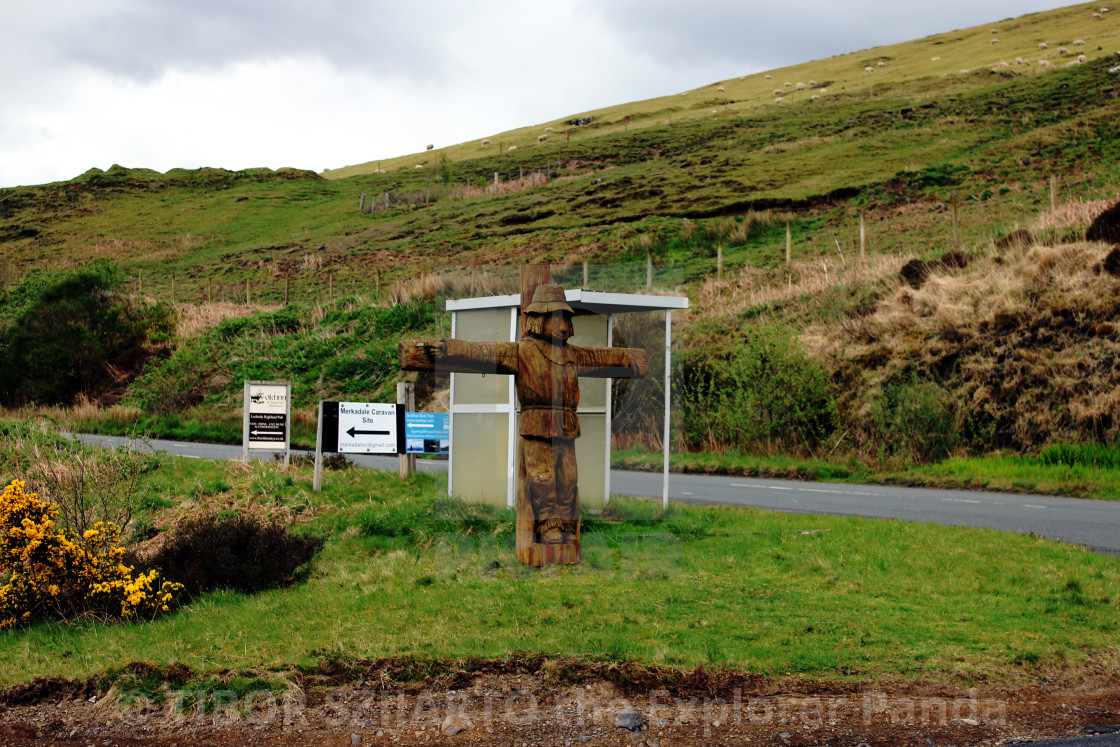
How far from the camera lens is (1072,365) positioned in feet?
62.5

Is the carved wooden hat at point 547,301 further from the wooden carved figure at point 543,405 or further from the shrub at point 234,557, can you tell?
the shrub at point 234,557

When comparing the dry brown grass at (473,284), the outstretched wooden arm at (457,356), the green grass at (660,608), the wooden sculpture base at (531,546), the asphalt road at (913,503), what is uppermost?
the dry brown grass at (473,284)

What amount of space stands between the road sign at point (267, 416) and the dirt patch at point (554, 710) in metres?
8.29

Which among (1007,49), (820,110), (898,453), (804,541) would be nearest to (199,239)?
(820,110)

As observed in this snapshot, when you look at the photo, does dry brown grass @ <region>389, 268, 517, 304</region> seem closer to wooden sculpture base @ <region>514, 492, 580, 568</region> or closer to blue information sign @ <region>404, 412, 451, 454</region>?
wooden sculpture base @ <region>514, 492, 580, 568</region>

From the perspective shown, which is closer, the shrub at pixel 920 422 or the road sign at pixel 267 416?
the road sign at pixel 267 416

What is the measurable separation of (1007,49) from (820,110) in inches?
1132

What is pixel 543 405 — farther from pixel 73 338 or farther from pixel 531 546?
pixel 73 338

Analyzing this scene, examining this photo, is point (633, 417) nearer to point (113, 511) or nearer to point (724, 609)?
point (724, 609)

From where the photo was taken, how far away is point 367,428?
12.6 m

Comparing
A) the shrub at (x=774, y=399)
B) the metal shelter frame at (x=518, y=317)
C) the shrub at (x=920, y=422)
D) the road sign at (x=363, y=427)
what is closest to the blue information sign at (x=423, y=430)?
the road sign at (x=363, y=427)

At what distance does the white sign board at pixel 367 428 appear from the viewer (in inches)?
495

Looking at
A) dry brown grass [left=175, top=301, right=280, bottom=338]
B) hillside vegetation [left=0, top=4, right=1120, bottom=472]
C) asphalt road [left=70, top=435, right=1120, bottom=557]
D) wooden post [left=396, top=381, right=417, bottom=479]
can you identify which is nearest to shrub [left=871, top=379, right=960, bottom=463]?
hillside vegetation [left=0, top=4, right=1120, bottom=472]

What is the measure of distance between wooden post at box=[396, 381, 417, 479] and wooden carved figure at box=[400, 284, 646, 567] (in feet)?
22.3
